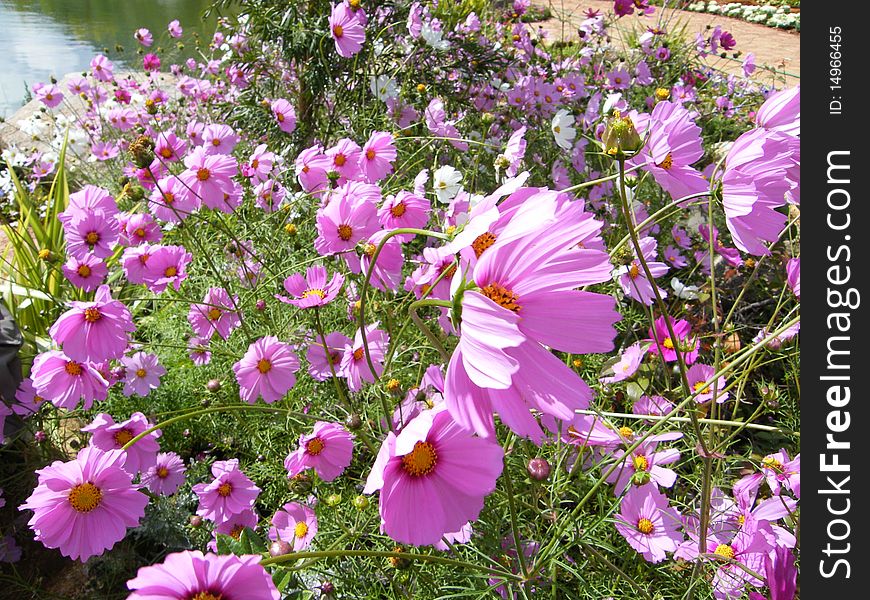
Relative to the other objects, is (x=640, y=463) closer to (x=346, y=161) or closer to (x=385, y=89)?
(x=346, y=161)

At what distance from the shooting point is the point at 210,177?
1064 millimetres

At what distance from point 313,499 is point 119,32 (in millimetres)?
6654

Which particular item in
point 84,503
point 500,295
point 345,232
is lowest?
point 84,503

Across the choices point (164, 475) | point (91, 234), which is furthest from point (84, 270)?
point (164, 475)

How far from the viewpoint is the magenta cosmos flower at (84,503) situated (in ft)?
2.06

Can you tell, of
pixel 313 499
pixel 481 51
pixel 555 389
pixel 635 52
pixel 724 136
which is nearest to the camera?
pixel 555 389

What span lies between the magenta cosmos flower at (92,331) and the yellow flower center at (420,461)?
584 mm

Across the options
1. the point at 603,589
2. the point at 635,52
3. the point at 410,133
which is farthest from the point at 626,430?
the point at 635,52

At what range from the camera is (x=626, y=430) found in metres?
0.80

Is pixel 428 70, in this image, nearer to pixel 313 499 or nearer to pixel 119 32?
pixel 313 499

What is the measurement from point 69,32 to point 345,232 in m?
6.88

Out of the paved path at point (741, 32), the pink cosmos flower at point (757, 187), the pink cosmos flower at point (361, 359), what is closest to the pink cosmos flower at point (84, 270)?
the pink cosmos flower at point (361, 359)

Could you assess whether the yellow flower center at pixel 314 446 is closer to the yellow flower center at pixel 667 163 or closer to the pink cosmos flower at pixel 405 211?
the pink cosmos flower at pixel 405 211

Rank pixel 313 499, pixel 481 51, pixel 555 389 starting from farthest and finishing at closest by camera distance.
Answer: pixel 481 51 → pixel 313 499 → pixel 555 389
